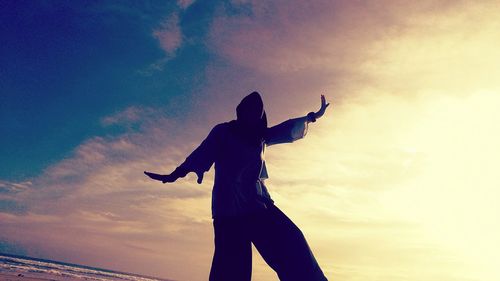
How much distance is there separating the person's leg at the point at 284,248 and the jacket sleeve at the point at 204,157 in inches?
35.7

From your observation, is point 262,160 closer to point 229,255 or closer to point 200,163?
point 200,163

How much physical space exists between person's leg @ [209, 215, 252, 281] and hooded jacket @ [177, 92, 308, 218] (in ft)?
0.47

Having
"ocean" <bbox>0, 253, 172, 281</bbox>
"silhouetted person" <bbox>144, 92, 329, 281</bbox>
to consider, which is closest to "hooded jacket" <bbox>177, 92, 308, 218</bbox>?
"silhouetted person" <bbox>144, 92, 329, 281</bbox>

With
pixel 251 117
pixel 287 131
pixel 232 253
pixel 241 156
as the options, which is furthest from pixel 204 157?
pixel 232 253

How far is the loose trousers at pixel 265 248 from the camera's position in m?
3.76

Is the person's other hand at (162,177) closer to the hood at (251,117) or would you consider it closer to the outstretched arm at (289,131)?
the hood at (251,117)

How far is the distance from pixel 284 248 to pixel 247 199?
0.61 meters

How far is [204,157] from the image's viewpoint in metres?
4.45

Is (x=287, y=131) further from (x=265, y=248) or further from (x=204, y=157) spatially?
(x=265, y=248)

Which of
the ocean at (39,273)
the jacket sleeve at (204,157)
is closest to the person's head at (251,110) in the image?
the jacket sleeve at (204,157)

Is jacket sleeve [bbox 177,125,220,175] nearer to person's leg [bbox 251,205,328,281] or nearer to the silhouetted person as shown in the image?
the silhouetted person

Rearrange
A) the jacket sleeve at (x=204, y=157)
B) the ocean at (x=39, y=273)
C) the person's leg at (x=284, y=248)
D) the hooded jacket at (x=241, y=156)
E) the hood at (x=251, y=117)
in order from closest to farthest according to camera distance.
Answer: the person's leg at (x=284, y=248)
the hooded jacket at (x=241, y=156)
the hood at (x=251, y=117)
the jacket sleeve at (x=204, y=157)
the ocean at (x=39, y=273)

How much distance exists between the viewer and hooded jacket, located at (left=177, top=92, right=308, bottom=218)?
4062mm

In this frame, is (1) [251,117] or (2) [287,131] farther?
(2) [287,131]
